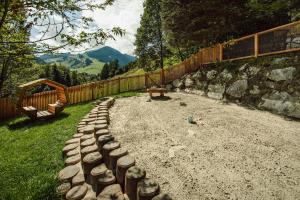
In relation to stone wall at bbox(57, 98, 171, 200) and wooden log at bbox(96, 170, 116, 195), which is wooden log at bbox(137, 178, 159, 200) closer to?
stone wall at bbox(57, 98, 171, 200)

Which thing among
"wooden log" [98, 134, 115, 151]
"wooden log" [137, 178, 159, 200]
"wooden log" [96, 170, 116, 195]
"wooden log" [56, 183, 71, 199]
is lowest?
"wooden log" [56, 183, 71, 199]

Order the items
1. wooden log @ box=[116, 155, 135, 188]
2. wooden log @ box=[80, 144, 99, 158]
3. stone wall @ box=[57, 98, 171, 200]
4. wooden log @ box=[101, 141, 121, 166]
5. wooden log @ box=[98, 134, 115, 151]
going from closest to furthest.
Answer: stone wall @ box=[57, 98, 171, 200] → wooden log @ box=[116, 155, 135, 188] → wooden log @ box=[101, 141, 121, 166] → wooden log @ box=[80, 144, 99, 158] → wooden log @ box=[98, 134, 115, 151]

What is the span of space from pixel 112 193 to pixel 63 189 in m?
0.96

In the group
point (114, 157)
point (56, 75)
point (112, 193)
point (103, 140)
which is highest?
point (56, 75)

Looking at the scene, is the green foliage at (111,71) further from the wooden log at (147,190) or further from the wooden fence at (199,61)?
the wooden log at (147,190)

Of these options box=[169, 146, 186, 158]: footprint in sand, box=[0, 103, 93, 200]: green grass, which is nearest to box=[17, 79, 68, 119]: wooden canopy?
box=[0, 103, 93, 200]: green grass

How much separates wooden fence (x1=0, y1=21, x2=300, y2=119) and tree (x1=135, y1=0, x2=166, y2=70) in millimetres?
11843

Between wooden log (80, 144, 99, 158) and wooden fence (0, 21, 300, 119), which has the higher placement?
wooden fence (0, 21, 300, 119)

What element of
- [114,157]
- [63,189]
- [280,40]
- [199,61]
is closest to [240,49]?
[280,40]

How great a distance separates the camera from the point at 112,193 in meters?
3.18

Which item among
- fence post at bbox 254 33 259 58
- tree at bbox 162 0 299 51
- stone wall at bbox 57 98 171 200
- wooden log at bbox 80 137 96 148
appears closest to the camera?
stone wall at bbox 57 98 171 200

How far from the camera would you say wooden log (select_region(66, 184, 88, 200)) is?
329cm

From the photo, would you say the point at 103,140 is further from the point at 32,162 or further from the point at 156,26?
the point at 156,26

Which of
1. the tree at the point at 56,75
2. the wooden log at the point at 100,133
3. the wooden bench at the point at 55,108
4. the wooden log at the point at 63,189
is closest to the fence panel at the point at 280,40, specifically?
the wooden log at the point at 100,133
